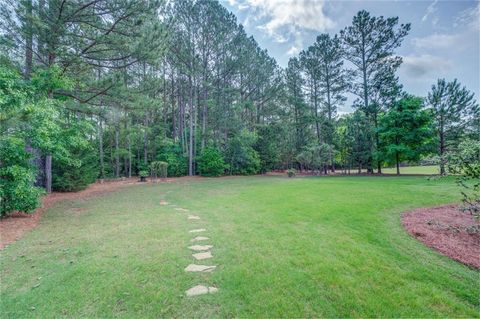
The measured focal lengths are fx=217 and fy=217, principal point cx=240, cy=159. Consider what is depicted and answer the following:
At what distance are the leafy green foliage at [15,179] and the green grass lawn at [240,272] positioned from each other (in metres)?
1.01

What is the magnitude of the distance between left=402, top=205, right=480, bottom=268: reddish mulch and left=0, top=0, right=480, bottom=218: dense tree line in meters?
2.32

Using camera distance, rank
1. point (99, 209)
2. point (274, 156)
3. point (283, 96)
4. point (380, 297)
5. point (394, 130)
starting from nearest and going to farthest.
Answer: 1. point (380, 297)
2. point (99, 209)
3. point (394, 130)
4. point (274, 156)
5. point (283, 96)

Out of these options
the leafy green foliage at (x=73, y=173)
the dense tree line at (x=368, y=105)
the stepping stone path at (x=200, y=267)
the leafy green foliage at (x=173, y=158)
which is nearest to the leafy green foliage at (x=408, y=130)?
the dense tree line at (x=368, y=105)

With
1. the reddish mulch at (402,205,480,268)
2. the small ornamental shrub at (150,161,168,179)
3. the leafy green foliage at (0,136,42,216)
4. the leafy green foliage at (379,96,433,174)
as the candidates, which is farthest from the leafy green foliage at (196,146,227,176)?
the reddish mulch at (402,205,480,268)

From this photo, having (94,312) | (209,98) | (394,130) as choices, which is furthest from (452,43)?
(209,98)

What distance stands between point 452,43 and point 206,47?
50.7 ft

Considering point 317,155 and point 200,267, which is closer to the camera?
point 200,267

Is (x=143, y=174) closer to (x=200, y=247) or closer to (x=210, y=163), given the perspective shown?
(x=210, y=163)

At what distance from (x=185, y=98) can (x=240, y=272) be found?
2162cm

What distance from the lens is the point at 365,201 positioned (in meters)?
6.87

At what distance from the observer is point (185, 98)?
22156 mm

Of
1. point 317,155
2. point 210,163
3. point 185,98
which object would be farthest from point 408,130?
point 185,98

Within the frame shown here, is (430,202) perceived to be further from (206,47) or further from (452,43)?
(206,47)

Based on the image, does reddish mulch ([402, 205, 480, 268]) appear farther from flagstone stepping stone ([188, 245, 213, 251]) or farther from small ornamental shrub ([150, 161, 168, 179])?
small ornamental shrub ([150, 161, 168, 179])
